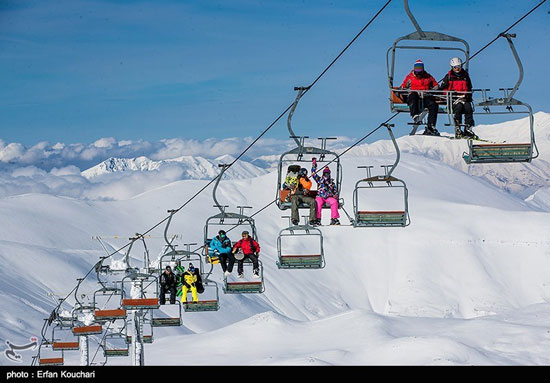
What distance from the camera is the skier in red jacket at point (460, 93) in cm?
1770

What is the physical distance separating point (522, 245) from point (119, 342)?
70.9 metres

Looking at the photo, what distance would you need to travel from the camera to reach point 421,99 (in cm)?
1838

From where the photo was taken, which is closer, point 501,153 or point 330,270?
point 501,153

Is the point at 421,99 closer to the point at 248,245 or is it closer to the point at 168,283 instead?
the point at 248,245

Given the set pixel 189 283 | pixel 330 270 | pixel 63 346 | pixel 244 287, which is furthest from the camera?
pixel 330 270

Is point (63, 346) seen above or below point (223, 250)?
below

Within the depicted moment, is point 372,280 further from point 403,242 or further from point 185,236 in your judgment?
point 185,236

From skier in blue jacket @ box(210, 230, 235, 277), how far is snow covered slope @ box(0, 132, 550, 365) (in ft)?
111

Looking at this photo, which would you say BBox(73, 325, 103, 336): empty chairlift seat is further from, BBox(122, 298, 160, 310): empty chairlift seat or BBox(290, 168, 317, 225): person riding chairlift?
BBox(290, 168, 317, 225): person riding chairlift

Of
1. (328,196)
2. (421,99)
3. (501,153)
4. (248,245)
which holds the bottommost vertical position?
(248,245)

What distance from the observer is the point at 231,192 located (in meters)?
171

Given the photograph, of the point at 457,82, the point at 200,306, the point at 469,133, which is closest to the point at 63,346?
the point at 200,306

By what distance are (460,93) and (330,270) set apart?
120291 mm
